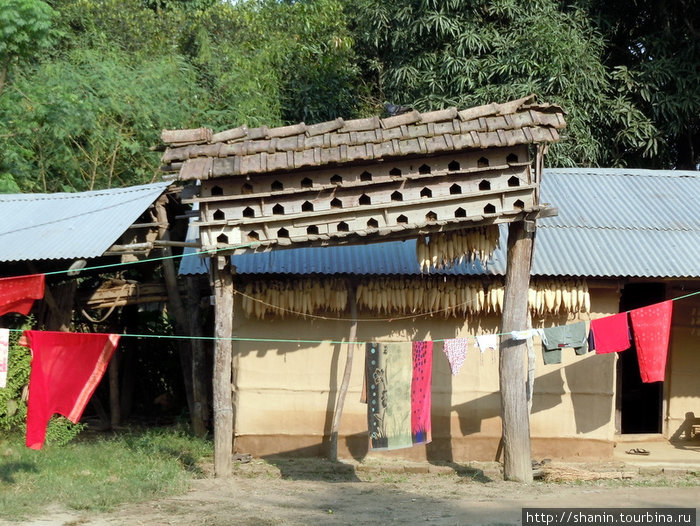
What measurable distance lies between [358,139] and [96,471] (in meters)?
4.61

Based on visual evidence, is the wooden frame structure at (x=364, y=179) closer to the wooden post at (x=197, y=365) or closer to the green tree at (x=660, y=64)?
the wooden post at (x=197, y=365)

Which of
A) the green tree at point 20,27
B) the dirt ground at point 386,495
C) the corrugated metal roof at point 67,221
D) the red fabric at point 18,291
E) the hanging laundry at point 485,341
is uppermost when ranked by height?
the green tree at point 20,27

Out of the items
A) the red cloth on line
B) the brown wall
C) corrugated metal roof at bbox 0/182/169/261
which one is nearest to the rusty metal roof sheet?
corrugated metal roof at bbox 0/182/169/261

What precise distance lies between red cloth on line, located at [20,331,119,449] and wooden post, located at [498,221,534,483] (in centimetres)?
413

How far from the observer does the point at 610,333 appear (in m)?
9.17

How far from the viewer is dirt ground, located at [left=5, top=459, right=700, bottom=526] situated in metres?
7.57

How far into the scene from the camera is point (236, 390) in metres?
10.1

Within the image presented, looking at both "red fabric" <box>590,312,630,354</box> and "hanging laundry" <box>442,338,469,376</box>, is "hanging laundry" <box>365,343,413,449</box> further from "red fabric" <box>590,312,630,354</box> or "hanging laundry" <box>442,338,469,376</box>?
"red fabric" <box>590,312,630,354</box>

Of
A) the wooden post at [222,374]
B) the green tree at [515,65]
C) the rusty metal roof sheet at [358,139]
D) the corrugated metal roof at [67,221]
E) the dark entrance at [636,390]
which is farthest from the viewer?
the green tree at [515,65]

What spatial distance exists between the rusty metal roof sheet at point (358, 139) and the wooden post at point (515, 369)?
44.2 inches

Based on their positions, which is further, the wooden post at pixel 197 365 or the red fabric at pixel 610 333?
the wooden post at pixel 197 365

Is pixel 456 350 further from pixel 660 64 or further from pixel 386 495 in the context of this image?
pixel 660 64

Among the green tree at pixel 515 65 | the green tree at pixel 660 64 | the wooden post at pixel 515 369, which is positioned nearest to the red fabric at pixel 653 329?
the wooden post at pixel 515 369

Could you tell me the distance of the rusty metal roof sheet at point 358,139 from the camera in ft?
27.6
